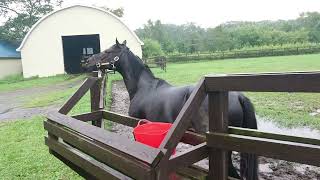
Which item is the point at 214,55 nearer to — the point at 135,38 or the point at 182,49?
the point at 135,38

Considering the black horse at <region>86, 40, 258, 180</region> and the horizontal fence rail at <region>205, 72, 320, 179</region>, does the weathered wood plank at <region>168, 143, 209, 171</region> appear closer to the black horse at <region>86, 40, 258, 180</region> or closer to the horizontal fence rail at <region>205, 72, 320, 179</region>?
the horizontal fence rail at <region>205, 72, 320, 179</region>

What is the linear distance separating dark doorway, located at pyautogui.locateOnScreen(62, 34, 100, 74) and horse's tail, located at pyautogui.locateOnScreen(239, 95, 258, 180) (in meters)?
28.6

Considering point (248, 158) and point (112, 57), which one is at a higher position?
point (112, 57)

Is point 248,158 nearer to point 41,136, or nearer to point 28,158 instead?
point 28,158

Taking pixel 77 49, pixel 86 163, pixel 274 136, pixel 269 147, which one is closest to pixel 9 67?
pixel 77 49

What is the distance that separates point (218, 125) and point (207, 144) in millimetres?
174

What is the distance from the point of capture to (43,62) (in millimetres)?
30500

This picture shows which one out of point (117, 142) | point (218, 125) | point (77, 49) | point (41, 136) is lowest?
point (41, 136)

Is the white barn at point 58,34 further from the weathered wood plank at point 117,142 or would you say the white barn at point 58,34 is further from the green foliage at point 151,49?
the weathered wood plank at point 117,142

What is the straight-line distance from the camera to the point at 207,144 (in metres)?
2.75

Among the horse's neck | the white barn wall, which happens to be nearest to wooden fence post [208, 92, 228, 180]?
the horse's neck

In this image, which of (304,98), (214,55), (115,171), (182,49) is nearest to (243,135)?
(115,171)

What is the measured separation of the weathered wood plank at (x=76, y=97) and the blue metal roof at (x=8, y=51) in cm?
3203

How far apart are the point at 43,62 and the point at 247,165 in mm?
29020
